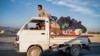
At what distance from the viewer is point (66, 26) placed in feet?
41.8

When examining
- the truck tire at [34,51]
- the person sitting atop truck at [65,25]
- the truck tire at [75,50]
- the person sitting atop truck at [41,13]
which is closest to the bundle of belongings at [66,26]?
the person sitting atop truck at [65,25]

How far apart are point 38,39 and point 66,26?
5.39ft

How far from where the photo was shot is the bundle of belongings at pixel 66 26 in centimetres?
1262

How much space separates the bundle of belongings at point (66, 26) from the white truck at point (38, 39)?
0.22m

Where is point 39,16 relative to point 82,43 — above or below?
above

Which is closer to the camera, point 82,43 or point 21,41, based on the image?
point 21,41

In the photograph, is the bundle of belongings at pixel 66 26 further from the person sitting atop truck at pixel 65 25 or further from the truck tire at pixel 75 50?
the truck tire at pixel 75 50

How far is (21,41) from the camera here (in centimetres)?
1207

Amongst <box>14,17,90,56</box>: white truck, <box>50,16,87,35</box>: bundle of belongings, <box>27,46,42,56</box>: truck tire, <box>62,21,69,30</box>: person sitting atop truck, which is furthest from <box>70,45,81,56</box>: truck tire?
<box>27,46,42,56</box>: truck tire

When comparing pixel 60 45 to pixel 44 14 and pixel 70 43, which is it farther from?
pixel 44 14

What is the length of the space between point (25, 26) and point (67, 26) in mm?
2204

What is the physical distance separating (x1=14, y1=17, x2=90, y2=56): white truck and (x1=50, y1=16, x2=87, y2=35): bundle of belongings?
22 centimetres

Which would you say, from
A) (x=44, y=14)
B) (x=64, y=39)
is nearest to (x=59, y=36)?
(x=64, y=39)

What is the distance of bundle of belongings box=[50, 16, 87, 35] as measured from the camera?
12625 millimetres
